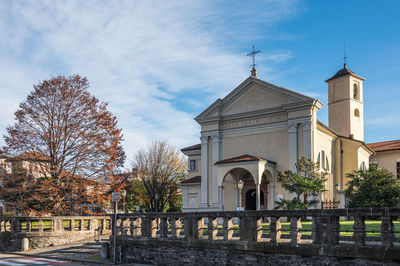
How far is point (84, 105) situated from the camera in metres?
28.9

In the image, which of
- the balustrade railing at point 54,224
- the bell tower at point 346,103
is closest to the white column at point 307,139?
the bell tower at point 346,103

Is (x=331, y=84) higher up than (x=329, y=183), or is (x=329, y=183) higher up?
(x=331, y=84)

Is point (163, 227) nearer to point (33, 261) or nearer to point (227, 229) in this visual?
point (227, 229)

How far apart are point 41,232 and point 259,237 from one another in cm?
1511

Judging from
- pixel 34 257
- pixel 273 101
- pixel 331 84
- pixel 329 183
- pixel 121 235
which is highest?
pixel 331 84

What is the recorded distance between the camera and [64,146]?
27.8 meters

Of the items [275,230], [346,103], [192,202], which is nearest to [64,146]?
[192,202]

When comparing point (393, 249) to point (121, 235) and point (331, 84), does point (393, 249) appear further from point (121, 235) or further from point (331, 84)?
point (331, 84)

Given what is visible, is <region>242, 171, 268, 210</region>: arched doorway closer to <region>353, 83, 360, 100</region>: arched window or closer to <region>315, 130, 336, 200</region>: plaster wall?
<region>315, 130, 336, 200</region>: plaster wall

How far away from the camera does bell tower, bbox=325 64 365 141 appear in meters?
40.7

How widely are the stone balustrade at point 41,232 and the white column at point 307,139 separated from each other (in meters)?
14.9

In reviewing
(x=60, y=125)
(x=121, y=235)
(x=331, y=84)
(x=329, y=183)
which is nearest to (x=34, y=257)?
(x=121, y=235)

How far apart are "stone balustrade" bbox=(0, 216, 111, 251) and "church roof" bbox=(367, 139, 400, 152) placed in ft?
95.4

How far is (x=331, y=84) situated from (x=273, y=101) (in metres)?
13.9
